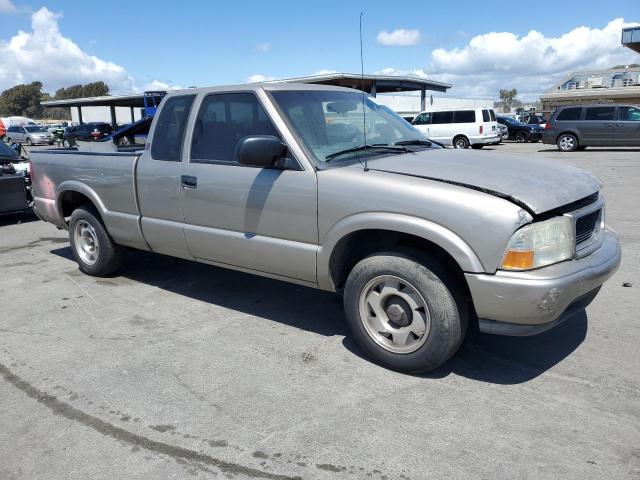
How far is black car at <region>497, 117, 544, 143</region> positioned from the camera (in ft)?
98.4

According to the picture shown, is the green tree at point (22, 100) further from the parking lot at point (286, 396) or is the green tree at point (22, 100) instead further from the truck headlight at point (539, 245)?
the truck headlight at point (539, 245)

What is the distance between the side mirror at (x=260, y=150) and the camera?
3734 mm

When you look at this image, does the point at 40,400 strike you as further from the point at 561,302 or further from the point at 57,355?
the point at 561,302

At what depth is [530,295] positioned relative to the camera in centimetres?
301

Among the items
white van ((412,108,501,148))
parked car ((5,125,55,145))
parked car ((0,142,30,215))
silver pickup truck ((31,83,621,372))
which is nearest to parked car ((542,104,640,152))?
white van ((412,108,501,148))

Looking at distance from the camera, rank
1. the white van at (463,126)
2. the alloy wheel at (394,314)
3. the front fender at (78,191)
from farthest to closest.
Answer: the white van at (463,126) < the front fender at (78,191) < the alloy wheel at (394,314)

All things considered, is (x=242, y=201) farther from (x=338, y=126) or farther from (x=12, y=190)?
(x=12, y=190)

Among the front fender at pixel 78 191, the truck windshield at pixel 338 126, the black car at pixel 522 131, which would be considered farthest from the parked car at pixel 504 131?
the front fender at pixel 78 191

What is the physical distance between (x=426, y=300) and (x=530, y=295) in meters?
0.61

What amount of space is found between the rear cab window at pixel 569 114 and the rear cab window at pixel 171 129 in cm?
1976

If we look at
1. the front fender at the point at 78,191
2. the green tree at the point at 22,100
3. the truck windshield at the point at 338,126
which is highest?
the green tree at the point at 22,100

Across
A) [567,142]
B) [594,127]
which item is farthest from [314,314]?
[567,142]

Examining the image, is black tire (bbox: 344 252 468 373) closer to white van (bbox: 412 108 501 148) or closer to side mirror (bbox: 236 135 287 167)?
side mirror (bbox: 236 135 287 167)

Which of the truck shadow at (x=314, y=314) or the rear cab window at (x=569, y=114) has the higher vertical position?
the rear cab window at (x=569, y=114)
